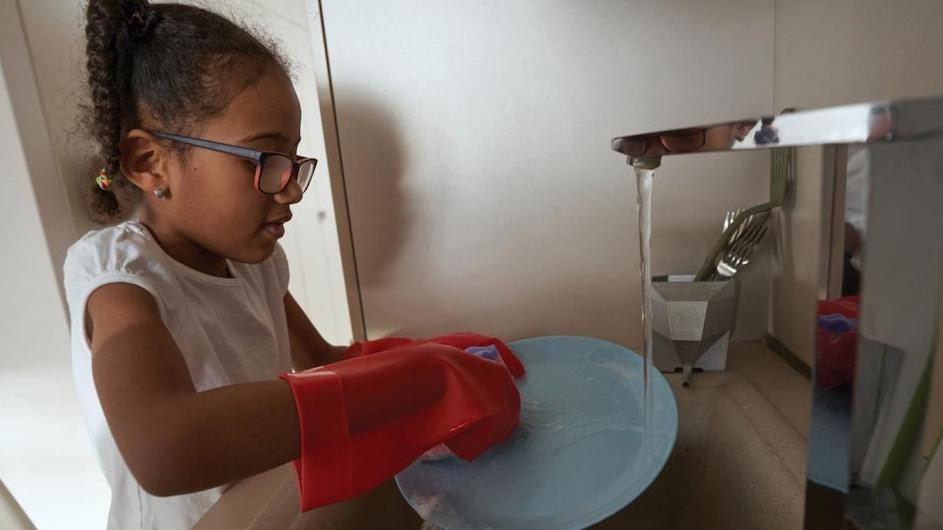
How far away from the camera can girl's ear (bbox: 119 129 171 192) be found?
0.57 meters

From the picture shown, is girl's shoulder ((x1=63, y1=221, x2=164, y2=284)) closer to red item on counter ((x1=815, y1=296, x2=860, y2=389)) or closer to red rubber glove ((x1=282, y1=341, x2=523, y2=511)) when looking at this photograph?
red rubber glove ((x1=282, y1=341, x2=523, y2=511))

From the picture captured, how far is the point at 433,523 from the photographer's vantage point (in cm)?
46

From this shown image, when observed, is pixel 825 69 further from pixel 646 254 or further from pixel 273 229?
pixel 273 229

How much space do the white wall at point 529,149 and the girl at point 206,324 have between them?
0.59 feet

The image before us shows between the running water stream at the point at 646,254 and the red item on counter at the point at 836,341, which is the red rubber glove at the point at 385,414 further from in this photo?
the red item on counter at the point at 836,341

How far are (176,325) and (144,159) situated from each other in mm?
176

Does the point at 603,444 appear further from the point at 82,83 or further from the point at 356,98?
the point at 82,83

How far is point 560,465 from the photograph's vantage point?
0.52 m

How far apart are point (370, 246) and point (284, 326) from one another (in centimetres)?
18

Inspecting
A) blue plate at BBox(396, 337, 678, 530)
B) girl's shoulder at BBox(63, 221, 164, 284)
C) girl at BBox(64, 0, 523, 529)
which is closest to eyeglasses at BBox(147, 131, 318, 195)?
girl at BBox(64, 0, 523, 529)

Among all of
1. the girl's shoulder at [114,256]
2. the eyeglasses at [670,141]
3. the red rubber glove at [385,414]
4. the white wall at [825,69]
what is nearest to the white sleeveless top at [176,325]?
the girl's shoulder at [114,256]

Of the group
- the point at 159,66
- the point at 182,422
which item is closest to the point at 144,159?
the point at 159,66

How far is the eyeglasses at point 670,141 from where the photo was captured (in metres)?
0.31

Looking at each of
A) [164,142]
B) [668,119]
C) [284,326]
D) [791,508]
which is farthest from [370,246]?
[791,508]
